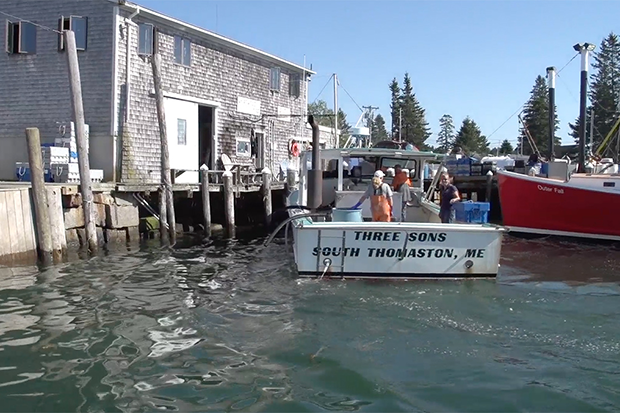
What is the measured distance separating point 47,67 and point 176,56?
4.35m

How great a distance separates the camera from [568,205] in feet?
59.9

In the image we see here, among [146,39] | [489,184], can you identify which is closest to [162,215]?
[146,39]

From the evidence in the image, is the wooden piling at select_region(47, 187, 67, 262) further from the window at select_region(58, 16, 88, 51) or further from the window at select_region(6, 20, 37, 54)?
the window at select_region(6, 20, 37, 54)

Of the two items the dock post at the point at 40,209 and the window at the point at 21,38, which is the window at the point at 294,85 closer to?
the window at the point at 21,38

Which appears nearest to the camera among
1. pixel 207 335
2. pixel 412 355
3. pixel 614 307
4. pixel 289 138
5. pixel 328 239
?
pixel 412 355

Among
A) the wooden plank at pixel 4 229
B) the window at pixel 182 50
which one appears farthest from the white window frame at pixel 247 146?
the wooden plank at pixel 4 229

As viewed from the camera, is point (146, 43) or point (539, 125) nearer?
point (146, 43)

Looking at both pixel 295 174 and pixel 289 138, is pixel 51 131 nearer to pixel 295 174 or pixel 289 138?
pixel 295 174

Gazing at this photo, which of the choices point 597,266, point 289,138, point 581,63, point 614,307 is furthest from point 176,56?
point 614,307

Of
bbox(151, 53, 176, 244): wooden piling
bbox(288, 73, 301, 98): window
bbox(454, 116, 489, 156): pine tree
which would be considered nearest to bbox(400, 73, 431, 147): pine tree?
bbox(454, 116, 489, 156): pine tree

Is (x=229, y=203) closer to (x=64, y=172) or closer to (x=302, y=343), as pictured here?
(x=64, y=172)

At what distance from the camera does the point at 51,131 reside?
2077 centimetres

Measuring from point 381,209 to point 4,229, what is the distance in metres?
7.52

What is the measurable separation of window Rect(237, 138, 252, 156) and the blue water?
47.5ft
